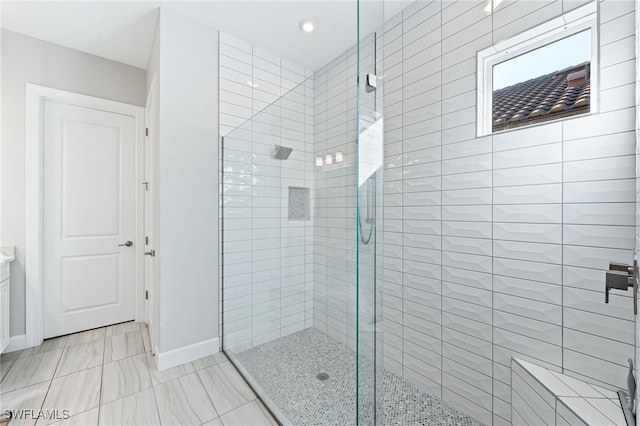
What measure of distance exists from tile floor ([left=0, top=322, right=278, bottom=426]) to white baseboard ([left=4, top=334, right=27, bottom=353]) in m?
0.06

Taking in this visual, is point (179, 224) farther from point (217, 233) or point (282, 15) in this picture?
point (282, 15)

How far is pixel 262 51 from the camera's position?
247cm

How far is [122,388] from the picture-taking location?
1729mm

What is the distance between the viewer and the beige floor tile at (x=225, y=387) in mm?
1623

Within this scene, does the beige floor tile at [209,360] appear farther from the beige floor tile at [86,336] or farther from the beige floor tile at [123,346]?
the beige floor tile at [86,336]

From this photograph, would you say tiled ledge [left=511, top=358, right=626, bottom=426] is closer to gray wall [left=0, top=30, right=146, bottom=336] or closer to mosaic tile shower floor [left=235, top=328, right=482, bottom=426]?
mosaic tile shower floor [left=235, top=328, right=482, bottom=426]

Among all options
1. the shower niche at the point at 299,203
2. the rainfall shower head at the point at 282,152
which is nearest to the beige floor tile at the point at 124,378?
the shower niche at the point at 299,203

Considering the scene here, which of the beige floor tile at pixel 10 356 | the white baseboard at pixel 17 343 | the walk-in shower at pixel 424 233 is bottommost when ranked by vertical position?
the beige floor tile at pixel 10 356

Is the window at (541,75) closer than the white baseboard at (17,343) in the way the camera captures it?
Yes

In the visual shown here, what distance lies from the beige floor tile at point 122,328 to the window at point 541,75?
11.0ft

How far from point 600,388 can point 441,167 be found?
3.87 ft

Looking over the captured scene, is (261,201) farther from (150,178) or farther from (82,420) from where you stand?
(82,420)

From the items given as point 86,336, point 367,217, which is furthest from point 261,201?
point 86,336

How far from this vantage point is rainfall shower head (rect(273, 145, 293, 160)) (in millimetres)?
1762
